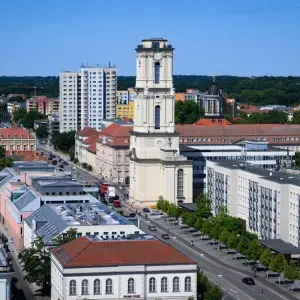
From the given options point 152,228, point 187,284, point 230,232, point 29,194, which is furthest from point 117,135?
point 187,284

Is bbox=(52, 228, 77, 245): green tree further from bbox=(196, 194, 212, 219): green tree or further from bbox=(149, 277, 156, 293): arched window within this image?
bbox=(196, 194, 212, 219): green tree

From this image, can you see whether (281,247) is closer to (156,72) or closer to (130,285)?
(130,285)

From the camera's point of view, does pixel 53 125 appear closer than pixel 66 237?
No

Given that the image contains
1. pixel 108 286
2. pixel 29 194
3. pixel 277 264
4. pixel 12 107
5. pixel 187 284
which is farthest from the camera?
pixel 12 107

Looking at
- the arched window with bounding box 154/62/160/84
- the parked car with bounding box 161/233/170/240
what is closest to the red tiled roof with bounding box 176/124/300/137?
the arched window with bounding box 154/62/160/84

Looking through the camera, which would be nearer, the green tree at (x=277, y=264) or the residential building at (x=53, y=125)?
the green tree at (x=277, y=264)

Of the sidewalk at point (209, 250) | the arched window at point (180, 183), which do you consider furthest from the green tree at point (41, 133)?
the sidewalk at point (209, 250)

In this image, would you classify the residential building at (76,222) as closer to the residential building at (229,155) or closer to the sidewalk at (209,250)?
the sidewalk at (209,250)

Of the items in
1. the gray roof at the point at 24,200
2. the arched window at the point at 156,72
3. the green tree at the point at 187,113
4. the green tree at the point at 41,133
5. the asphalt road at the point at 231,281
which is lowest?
the asphalt road at the point at 231,281

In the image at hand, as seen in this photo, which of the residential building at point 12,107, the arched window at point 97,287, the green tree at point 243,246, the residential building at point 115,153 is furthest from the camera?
the residential building at point 12,107
